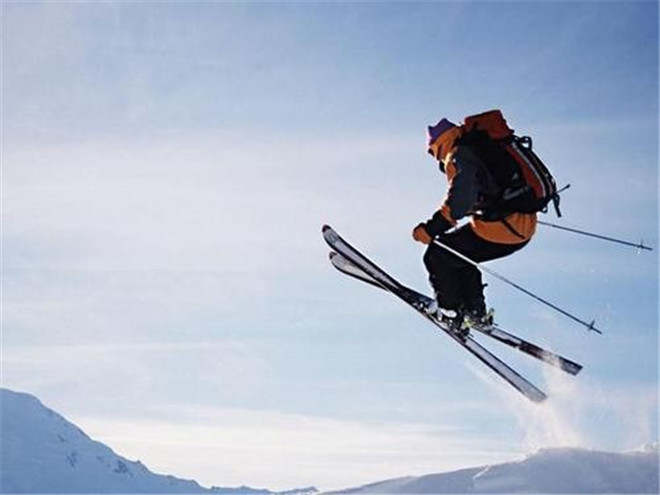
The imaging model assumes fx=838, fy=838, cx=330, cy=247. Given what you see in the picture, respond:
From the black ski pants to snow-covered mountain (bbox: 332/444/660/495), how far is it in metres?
9.98

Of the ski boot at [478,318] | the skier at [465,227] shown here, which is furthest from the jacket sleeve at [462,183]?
the ski boot at [478,318]

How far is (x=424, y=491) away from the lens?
1025 inches

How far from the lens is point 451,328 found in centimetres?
1155

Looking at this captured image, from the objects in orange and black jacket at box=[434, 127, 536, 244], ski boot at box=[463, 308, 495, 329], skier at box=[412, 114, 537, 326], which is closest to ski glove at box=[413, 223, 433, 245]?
skier at box=[412, 114, 537, 326]

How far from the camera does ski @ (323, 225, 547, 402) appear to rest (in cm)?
1206

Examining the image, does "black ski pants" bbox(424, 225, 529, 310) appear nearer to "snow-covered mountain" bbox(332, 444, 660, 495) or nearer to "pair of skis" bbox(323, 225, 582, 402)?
"pair of skis" bbox(323, 225, 582, 402)

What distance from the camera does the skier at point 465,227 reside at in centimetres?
974

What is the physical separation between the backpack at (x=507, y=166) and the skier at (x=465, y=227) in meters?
0.02

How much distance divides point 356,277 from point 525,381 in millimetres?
3060

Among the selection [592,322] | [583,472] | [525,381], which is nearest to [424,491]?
[583,472]

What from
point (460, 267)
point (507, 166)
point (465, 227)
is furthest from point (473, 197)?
point (460, 267)

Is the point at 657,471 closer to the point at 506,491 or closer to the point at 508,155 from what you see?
the point at 506,491

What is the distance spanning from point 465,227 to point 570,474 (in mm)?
12206

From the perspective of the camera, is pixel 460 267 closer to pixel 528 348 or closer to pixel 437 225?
pixel 437 225
